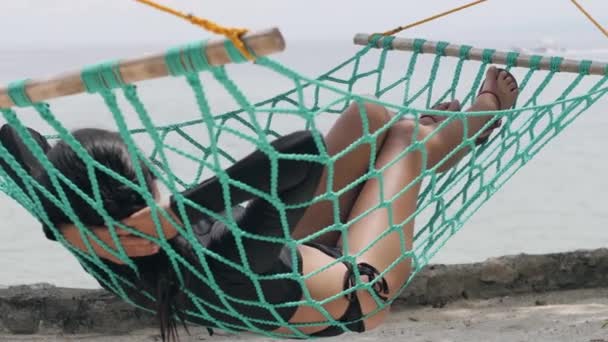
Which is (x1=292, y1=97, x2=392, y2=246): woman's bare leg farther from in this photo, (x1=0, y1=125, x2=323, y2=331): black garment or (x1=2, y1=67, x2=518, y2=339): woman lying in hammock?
(x1=0, y1=125, x2=323, y2=331): black garment

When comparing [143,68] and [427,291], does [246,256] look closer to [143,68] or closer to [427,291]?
[143,68]

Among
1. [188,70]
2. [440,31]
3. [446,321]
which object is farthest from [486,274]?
[440,31]

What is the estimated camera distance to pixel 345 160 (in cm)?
159

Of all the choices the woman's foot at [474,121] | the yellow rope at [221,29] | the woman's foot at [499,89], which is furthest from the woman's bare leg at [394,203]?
the yellow rope at [221,29]

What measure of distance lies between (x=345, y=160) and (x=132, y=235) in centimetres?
47

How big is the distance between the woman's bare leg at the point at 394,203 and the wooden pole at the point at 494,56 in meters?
0.34

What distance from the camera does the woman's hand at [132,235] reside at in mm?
1229

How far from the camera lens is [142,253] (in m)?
1.28

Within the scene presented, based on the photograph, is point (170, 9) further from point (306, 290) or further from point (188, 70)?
point (306, 290)

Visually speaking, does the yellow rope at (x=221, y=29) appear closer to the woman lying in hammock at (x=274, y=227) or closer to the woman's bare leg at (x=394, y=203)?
the woman lying in hammock at (x=274, y=227)

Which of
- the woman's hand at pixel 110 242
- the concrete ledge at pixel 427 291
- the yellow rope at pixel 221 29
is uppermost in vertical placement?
the yellow rope at pixel 221 29

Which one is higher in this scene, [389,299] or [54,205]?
[54,205]

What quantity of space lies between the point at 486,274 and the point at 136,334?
861 mm

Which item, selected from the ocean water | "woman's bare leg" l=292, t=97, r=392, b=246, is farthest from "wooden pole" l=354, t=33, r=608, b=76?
the ocean water
